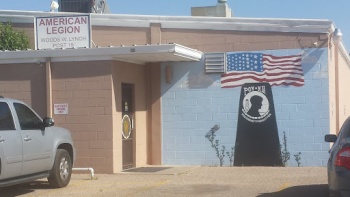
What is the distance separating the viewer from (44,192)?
1177cm

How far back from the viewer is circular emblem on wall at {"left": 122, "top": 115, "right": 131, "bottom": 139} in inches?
608

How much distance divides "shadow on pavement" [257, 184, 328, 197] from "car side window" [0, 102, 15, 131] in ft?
15.6

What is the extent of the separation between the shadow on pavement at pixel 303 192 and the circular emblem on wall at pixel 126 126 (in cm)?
510

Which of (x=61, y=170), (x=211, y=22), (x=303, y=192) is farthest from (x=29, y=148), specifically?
(x=211, y=22)

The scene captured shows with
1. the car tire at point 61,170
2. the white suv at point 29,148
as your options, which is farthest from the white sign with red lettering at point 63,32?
the car tire at point 61,170

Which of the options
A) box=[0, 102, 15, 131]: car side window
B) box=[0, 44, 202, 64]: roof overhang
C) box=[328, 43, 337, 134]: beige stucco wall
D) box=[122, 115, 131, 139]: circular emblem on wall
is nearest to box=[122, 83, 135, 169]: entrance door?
box=[122, 115, 131, 139]: circular emblem on wall

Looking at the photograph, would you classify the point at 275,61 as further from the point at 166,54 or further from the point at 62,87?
the point at 62,87

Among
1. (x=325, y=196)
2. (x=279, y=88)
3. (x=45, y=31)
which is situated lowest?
(x=325, y=196)

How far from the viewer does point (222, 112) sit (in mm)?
15891

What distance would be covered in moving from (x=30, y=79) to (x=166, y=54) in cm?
352

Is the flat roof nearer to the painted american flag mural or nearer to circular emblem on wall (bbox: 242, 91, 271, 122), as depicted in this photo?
the painted american flag mural

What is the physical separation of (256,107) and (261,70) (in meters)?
0.97

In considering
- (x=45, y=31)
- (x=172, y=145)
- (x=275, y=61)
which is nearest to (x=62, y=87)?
(x=45, y=31)

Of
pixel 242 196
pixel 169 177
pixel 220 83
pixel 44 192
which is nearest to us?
pixel 242 196
